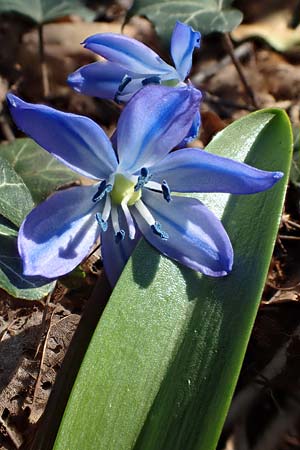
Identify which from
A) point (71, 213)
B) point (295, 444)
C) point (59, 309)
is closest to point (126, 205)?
point (71, 213)

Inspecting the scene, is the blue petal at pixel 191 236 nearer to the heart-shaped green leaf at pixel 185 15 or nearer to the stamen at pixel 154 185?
the stamen at pixel 154 185

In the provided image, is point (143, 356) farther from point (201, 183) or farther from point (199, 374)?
point (201, 183)

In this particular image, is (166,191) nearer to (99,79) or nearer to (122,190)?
(122,190)

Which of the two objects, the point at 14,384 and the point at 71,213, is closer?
the point at 71,213

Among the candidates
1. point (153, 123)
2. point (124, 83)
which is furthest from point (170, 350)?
point (124, 83)

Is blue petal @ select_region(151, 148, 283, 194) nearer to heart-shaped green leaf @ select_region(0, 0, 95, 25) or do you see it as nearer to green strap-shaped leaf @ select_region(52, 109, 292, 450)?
green strap-shaped leaf @ select_region(52, 109, 292, 450)

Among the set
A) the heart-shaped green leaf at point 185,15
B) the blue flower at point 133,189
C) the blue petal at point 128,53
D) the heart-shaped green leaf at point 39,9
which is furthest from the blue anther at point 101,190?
the heart-shaped green leaf at point 39,9
